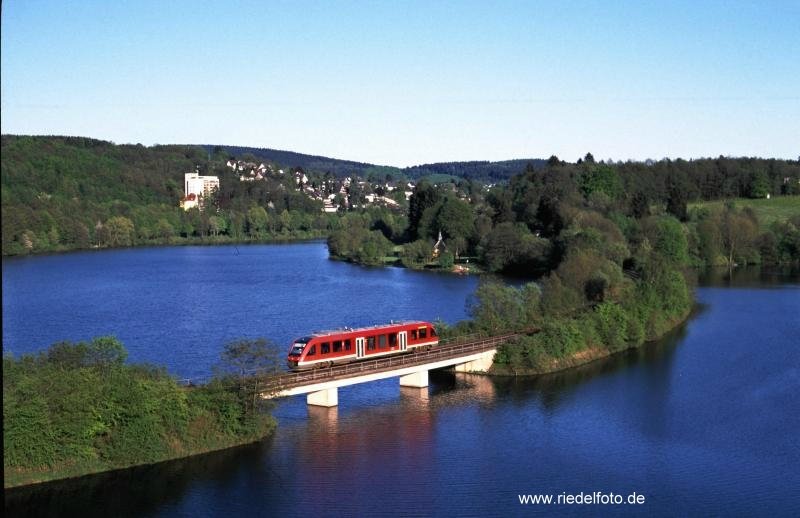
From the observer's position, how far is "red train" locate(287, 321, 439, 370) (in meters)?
22.4

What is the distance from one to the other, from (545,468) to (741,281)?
124ft

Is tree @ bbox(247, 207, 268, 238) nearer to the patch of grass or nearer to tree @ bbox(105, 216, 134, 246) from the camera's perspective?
tree @ bbox(105, 216, 134, 246)

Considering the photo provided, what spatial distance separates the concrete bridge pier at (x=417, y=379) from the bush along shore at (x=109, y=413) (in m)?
5.41

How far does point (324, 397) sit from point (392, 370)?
7.07 ft

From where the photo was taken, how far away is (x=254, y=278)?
177 feet

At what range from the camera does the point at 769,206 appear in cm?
7531

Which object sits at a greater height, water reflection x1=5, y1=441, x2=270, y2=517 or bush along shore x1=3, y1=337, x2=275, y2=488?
bush along shore x1=3, y1=337, x2=275, y2=488

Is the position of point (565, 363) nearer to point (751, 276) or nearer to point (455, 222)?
point (751, 276)

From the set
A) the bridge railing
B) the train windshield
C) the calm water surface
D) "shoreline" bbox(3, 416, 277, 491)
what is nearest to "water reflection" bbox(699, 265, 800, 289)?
the calm water surface

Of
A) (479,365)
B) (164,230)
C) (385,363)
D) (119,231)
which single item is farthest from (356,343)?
(164,230)

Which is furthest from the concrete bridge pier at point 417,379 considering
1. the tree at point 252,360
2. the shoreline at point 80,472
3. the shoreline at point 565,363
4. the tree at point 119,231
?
the tree at point 119,231

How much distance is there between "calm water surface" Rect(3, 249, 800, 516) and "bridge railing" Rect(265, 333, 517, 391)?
886mm

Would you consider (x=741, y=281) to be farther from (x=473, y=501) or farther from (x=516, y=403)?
(x=473, y=501)

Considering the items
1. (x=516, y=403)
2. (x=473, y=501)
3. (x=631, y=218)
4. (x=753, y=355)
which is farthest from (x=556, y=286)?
(x=631, y=218)
